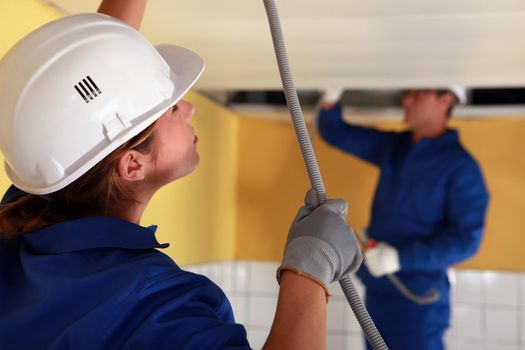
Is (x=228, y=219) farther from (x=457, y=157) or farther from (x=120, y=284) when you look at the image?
(x=120, y=284)

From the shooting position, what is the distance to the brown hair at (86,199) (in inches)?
33.8

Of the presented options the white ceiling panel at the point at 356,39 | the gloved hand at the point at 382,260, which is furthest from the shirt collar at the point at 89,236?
the gloved hand at the point at 382,260

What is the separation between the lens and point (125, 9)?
1090 millimetres

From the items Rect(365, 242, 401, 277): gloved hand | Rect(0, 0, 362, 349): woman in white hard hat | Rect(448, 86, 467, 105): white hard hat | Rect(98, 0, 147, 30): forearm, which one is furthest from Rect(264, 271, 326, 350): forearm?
Rect(448, 86, 467, 105): white hard hat

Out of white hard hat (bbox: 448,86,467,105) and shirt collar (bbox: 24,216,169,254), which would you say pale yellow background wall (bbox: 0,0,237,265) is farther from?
shirt collar (bbox: 24,216,169,254)

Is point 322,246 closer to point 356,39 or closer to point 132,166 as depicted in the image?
point 132,166

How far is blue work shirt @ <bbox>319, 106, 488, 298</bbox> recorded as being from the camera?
200cm

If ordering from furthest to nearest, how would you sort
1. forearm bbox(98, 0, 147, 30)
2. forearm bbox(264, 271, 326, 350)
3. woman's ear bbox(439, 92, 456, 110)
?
1. woman's ear bbox(439, 92, 456, 110)
2. forearm bbox(98, 0, 147, 30)
3. forearm bbox(264, 271, 326, 350)

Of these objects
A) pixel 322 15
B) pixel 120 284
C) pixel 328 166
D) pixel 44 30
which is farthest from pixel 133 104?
pixel 328 166

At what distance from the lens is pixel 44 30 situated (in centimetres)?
84

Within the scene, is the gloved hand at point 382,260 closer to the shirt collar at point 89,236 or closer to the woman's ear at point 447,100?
the woman's ear at point 447,100

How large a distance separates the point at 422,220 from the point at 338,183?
0.49m

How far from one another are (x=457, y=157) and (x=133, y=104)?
57.1 inches

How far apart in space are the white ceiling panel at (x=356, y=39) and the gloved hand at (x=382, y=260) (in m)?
0.49
